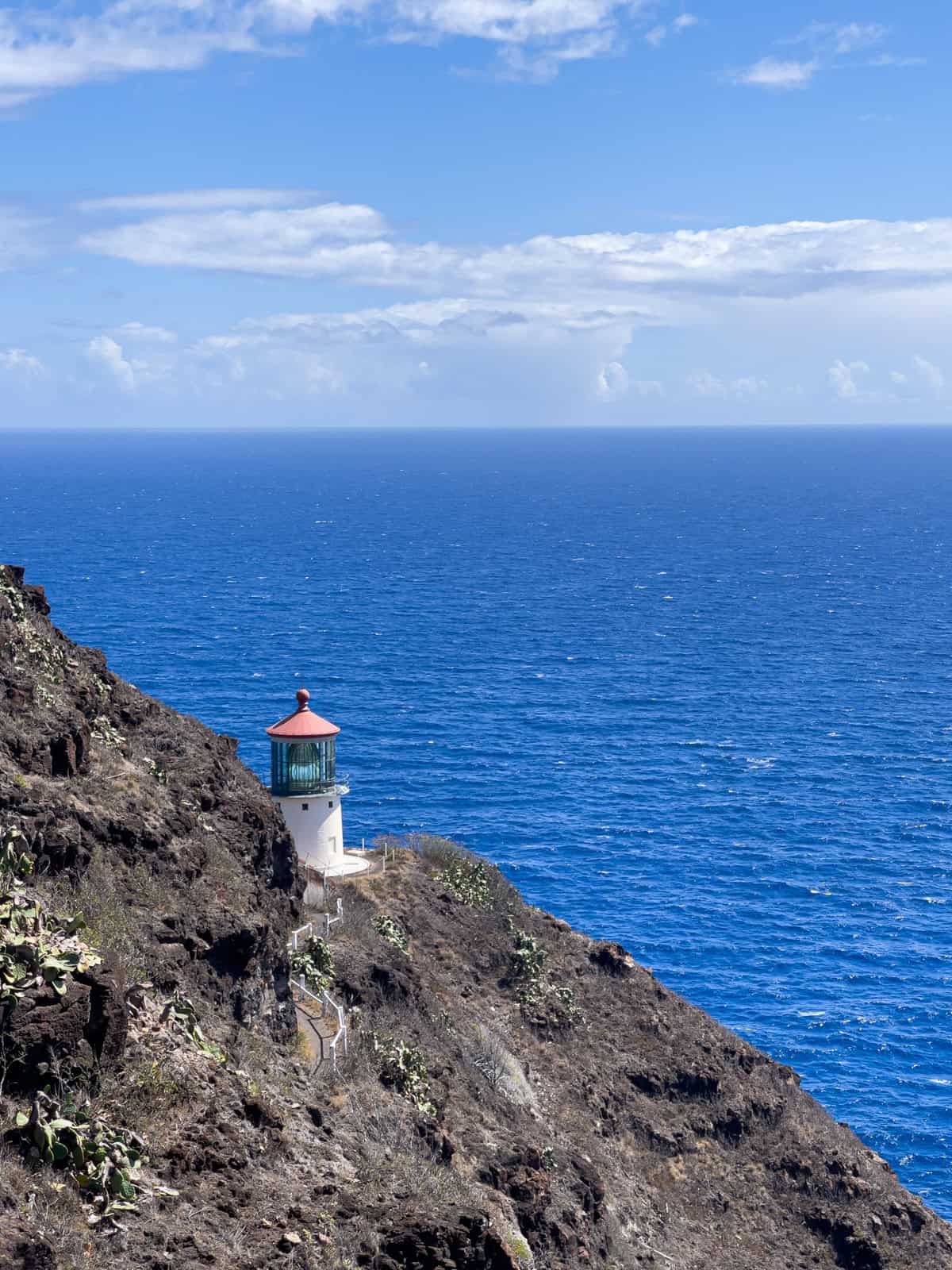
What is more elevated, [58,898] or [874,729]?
[58,898]

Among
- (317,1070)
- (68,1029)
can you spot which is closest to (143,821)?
(317,1070)

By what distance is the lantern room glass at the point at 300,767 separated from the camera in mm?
36281

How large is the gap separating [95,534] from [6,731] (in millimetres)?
167456

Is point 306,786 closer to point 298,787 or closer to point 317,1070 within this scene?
point 298,787

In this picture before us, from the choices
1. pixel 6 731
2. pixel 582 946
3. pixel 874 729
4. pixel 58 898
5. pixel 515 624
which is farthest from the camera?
pixel 515 624

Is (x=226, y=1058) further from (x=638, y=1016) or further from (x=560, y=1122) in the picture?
(x=638, y=1016)

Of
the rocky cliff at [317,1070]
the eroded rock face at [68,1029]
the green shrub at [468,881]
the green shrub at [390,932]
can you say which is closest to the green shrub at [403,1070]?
the rocky cliff at [317,1070]

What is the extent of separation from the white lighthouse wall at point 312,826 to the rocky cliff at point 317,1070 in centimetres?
144

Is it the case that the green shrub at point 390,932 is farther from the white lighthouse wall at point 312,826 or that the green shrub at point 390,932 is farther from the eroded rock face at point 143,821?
the white lighthouse wall at point 312,826

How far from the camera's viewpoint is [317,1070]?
906 inches

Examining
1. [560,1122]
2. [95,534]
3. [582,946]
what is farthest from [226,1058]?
[95,534]

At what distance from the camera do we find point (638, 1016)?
114ft

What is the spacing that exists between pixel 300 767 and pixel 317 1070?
46.0ft

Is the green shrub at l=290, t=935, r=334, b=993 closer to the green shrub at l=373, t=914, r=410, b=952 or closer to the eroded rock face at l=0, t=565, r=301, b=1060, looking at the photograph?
the eroded rock face at l=0, t=565, r=301, b=1060
